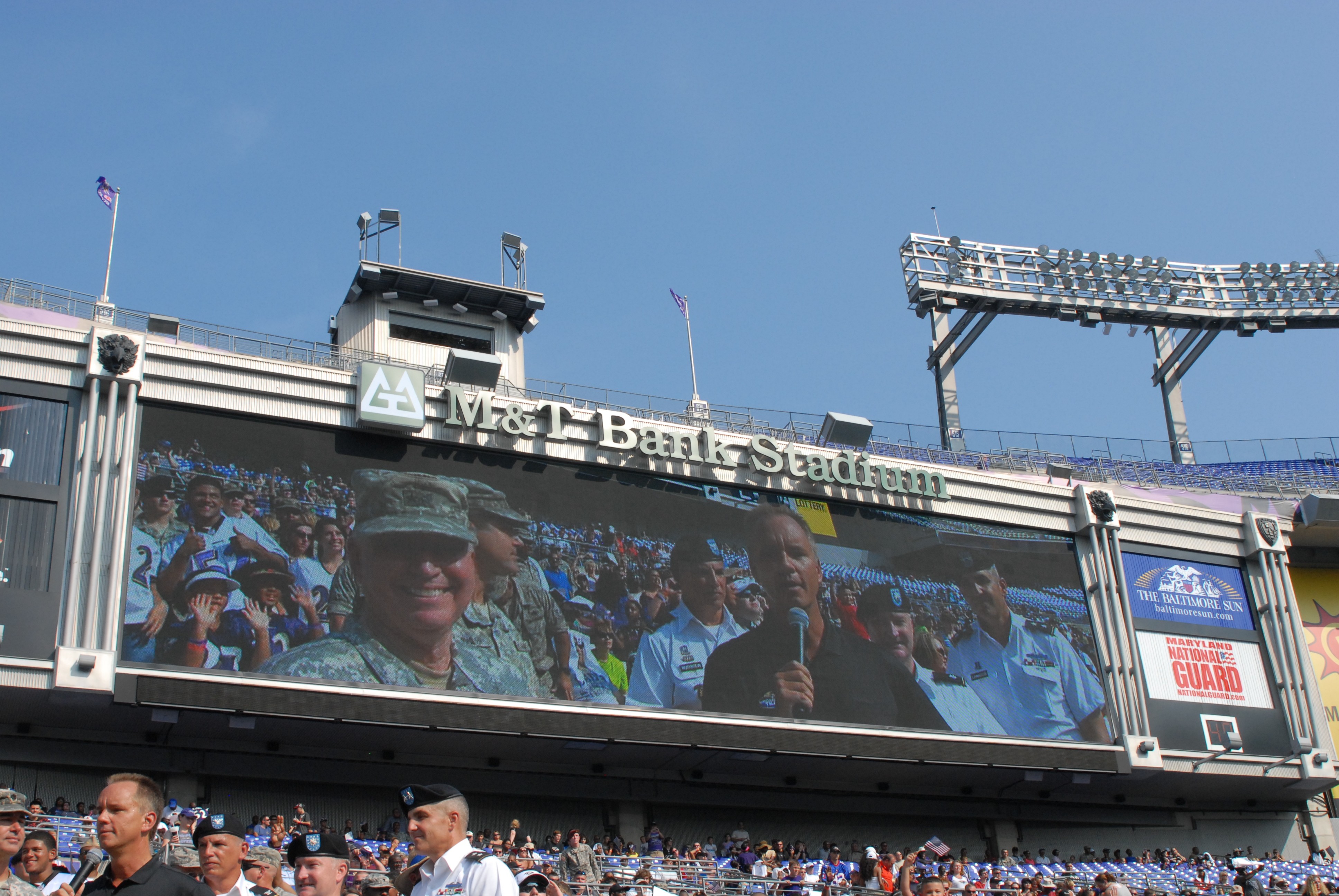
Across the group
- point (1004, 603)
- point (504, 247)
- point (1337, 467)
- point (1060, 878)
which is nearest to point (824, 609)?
point (1004, 603)

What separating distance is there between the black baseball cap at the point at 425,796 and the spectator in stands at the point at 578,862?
16784mm

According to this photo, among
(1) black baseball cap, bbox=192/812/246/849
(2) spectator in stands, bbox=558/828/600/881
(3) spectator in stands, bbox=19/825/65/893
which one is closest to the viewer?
(1) black baseball cap, bbox=192/812/246/849

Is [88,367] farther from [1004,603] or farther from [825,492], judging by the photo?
[1004,603]

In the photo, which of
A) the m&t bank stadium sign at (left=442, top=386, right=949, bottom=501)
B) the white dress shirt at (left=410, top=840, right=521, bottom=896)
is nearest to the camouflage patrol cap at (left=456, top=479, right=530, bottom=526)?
the m&t bank stadium sign at (left=442, top=386, right=949, bottom=501)

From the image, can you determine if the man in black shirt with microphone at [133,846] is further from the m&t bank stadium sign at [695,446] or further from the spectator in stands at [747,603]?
the spectator in stands at [747,603]

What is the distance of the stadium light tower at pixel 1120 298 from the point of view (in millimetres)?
42188

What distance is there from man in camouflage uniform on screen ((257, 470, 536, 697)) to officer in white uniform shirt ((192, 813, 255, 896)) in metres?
17.5

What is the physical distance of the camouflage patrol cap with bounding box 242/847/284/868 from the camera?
8.20 meters

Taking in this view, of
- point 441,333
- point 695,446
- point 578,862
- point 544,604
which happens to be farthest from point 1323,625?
point 578,862

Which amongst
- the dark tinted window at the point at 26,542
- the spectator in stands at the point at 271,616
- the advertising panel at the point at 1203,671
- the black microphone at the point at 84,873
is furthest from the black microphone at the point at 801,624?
the black microphone at the point at 84,873

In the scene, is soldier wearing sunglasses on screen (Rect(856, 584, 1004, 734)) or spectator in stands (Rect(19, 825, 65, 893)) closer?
spectator in stands (Rect(19, 825, 65, 893))

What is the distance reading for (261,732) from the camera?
2595cm

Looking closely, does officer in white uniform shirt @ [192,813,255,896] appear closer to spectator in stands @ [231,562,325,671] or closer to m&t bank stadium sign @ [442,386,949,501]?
spectator in stands @ [231,562,325,671]

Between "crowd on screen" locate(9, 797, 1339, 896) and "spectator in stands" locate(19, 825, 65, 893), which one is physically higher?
"crowd on screen" locate(9, 797, 1339, 896)
